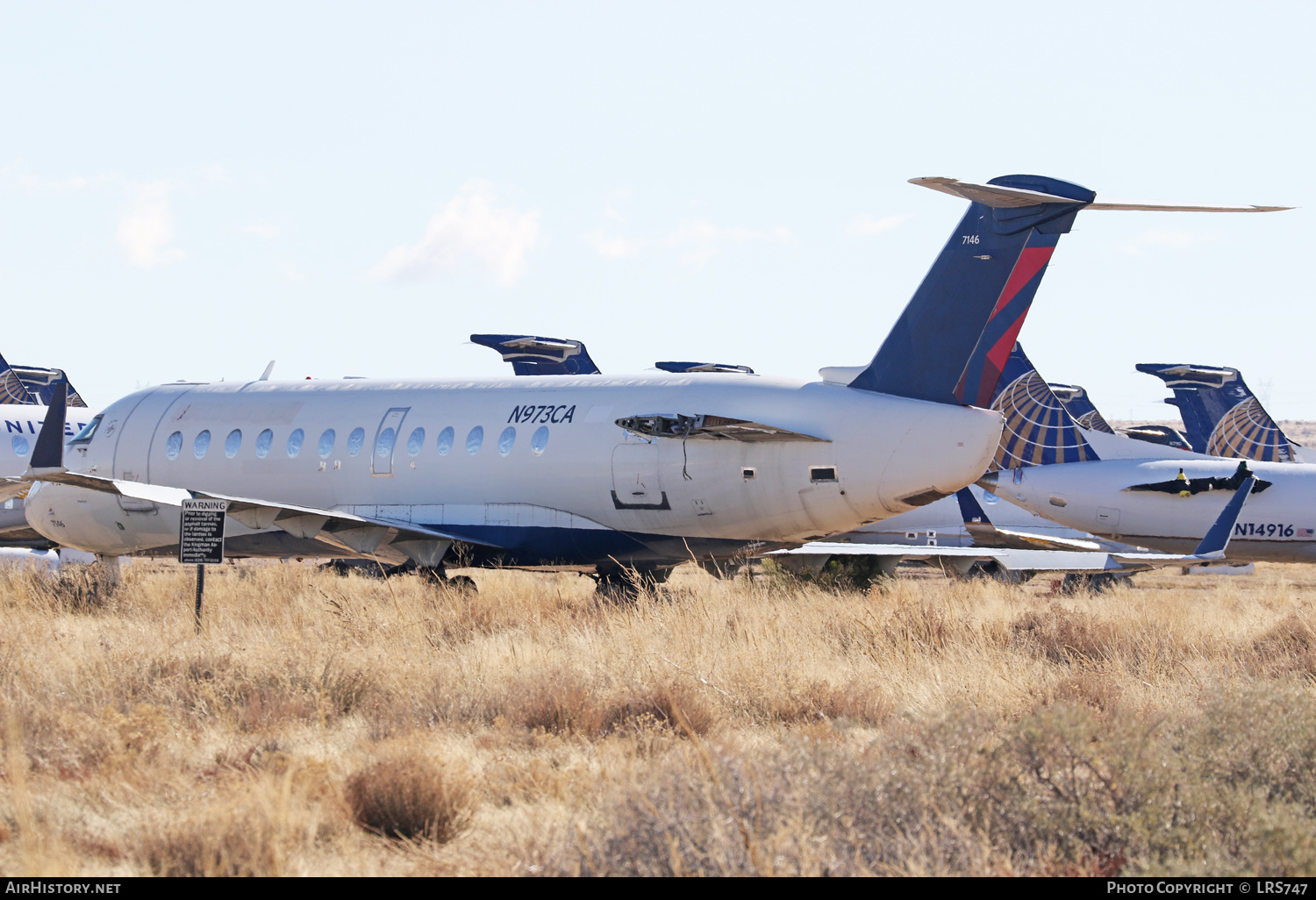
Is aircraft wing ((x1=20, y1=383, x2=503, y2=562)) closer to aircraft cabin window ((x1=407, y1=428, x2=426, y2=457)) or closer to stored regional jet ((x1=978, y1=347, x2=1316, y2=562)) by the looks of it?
aircraft cabin window ((x1=407, y1=428, x2=426, y2=457))

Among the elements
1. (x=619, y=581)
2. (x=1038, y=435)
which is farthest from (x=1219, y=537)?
(x=619, y=581)

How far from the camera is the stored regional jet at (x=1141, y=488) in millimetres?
26281

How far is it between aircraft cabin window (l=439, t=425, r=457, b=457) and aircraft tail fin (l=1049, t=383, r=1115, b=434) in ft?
76.9

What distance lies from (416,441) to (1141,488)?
1597 cm

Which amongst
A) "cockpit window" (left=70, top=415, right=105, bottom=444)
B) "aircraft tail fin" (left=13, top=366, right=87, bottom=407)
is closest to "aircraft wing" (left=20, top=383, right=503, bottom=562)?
"cockpit window" (left=70, top=415, right=105, bottom=444)

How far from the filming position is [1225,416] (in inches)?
1393

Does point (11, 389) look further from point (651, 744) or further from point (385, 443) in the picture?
point (651, 744)

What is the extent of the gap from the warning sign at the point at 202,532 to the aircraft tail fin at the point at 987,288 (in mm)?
7629

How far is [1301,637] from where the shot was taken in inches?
504

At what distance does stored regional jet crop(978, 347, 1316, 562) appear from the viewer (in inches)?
1035

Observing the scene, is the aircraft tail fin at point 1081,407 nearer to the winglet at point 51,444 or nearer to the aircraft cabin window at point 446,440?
the aircraft cabin window at point 446,440

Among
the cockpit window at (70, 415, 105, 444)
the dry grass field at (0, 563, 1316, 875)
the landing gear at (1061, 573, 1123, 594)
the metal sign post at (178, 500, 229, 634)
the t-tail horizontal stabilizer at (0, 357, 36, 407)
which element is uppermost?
the t-tail horizontal stabilizer at (0, 357, 36, 407)
